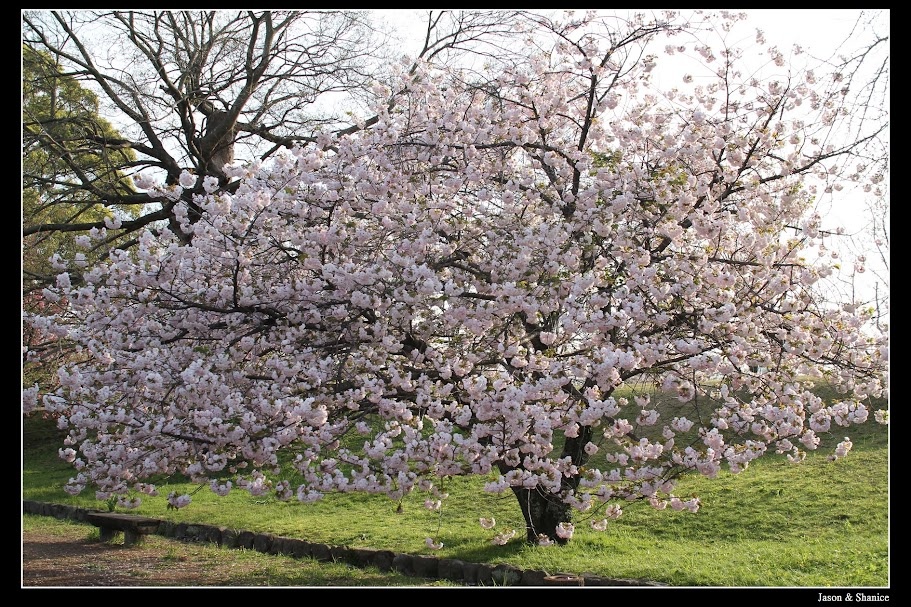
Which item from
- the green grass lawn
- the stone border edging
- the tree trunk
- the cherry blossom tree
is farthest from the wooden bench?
the tree trunk

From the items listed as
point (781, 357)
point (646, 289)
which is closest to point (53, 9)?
point (646, 289)

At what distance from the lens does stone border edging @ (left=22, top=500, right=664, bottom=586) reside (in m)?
5.97

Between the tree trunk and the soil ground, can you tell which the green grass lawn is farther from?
the soil ground

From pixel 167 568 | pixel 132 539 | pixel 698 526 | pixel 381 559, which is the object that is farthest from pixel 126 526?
pixel 698 526

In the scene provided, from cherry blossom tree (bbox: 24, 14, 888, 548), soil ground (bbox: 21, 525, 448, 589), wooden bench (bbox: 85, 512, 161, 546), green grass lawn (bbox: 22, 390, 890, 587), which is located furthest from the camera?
wooden bench (bbox: 85, 512, 161, 546)

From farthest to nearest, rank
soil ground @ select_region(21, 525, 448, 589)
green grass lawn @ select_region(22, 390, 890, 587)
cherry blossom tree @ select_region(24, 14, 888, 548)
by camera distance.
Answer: green grass lawn @ select_region(22, 390, 890, 587)
soil ground @ select_region(21, 525, 448, 589)
cherry blossom tree @ select_region(24, 14, 888, 548)

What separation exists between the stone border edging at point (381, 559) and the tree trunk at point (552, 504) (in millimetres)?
713

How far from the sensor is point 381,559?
714cm

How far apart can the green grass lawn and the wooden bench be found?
116 cm

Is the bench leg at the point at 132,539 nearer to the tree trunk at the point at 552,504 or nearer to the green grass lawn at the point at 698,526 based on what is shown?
the green grass lawn at the point at 698,526

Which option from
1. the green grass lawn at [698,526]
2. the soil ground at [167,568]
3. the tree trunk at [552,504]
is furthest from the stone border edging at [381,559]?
the tree trunk at [552,504]

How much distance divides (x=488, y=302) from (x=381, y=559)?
2.81 metres
